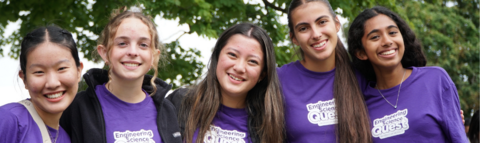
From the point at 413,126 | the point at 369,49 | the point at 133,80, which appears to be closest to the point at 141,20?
the point at 133,80

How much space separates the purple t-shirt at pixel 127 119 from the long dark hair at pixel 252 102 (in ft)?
1.18

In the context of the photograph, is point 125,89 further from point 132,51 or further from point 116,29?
point 116,29

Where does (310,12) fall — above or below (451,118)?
above

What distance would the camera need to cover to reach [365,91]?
3.48 m

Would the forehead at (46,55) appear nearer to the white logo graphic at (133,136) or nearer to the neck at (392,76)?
the white logo graphic at (133,136)

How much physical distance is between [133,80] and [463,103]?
1796 cm

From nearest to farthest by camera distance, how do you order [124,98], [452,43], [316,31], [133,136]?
[133,136]
[124,98]
[316,31]
[452,43]

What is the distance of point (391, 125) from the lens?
3.10m

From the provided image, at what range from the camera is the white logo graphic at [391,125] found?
306cm

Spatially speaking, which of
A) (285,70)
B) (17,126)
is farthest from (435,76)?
(17,126)

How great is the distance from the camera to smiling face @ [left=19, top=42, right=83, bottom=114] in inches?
95.4

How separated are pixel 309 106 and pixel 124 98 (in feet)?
4.50

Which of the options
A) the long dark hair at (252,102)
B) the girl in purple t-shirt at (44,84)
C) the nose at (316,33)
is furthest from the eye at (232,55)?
the girl in purple t-shirt at (44,84)

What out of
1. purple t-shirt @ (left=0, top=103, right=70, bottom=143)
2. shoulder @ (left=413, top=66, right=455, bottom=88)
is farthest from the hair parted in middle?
shoulder @ (left=413, top=66, right=455, bottom=88)
